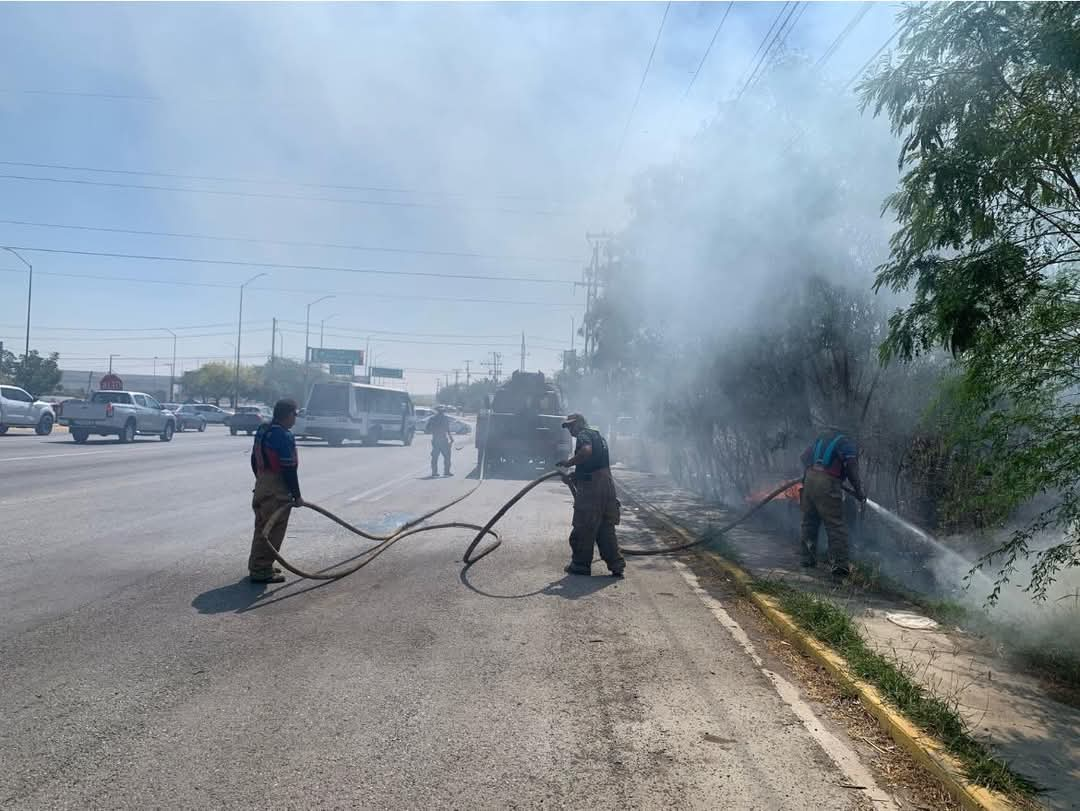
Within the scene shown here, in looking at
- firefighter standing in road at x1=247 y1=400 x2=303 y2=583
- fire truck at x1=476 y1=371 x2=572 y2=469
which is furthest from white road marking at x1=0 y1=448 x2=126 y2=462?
firefighter standing in road at x1=247 y1=400 x2=303 y2=583

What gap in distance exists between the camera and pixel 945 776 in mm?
3701

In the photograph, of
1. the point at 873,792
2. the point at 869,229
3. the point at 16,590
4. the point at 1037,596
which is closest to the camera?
the point at 873,792

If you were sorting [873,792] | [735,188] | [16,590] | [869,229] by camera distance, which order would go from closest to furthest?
[873,792]
[16,590]
[869,229]
[735,188]

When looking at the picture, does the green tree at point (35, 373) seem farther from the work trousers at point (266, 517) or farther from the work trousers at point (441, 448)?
the work trousers at point (266, 517)

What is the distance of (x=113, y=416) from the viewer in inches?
1054

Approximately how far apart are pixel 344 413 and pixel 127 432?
23.1 ft

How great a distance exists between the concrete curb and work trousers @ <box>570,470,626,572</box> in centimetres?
128

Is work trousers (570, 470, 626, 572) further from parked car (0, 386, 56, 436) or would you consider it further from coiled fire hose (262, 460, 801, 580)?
parked car (0, 386, 56, 436)

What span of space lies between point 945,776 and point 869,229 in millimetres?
8245

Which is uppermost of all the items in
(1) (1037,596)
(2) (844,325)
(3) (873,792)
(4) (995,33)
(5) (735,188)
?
(5) (735,188)

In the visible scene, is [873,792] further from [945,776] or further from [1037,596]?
[1037,596]

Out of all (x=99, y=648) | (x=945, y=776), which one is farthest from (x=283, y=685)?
(x=945, y=776)

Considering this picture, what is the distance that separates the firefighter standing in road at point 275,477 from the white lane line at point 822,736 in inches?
142

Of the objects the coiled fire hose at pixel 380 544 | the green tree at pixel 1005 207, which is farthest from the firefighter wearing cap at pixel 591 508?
the green tree at pixel 1005 207
